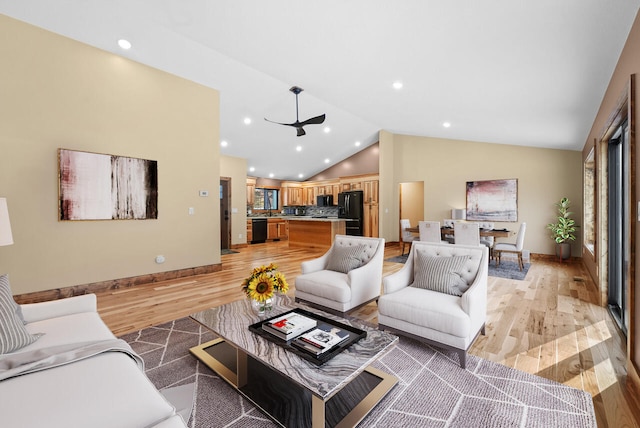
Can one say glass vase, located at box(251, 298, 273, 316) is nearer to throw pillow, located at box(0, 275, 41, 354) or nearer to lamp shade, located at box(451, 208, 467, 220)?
throw pillow, located at box(0, 275, 41, 354)

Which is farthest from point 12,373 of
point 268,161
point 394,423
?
point 268,161

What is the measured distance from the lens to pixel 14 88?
334 cm

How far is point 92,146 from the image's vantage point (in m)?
3.91

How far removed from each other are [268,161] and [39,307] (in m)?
7.25

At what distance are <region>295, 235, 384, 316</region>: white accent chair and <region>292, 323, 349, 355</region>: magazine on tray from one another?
38.9 inches

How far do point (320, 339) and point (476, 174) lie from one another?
684cm

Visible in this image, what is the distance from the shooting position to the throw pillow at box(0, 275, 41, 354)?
61.0 inches

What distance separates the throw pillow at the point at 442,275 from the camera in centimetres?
253

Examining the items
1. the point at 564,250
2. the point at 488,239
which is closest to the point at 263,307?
the point at 488,239

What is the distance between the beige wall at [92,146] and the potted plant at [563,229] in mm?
6851

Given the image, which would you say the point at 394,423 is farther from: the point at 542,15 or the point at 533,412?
the point at 542,15

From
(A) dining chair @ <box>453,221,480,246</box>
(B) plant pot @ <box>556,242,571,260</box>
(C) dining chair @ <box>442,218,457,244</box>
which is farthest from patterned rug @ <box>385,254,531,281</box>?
(B) plant pot @ <box>556,242,571,260</box>

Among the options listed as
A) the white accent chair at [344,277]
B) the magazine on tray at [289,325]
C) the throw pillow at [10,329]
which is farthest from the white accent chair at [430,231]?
the throw pillow at [10,329]

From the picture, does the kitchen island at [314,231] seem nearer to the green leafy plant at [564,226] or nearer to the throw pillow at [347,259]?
the throw pillow at [347,259]
